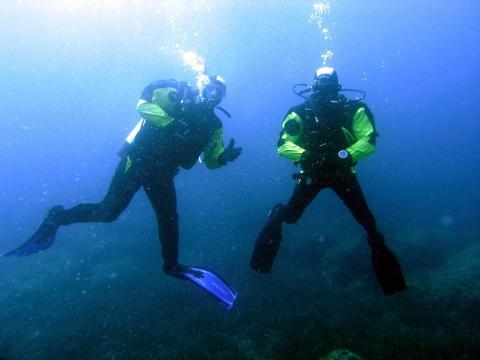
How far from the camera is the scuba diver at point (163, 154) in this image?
454 centimetres


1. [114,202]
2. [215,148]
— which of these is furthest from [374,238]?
[114,202]

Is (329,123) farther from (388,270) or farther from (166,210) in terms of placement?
(166,210)

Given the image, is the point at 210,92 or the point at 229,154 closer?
the point at 210,92

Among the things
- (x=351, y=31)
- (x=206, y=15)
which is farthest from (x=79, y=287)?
(x=351, y=31)

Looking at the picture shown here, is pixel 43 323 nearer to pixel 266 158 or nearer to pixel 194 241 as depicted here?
pixel 194 241

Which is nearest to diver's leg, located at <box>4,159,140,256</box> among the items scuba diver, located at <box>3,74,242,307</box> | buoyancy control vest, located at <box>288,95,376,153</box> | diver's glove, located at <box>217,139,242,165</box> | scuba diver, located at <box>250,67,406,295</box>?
scuba diver, located at <box>3,74,242,307</box>

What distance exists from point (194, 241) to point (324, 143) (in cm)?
1391

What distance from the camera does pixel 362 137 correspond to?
174 inches

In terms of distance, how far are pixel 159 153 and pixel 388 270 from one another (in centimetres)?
376

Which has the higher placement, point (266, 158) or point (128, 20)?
point (128, 20)

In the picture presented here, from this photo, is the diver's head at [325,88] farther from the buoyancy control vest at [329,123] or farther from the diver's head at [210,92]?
the diver's head at [210,92]

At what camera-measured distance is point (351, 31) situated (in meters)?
84.8

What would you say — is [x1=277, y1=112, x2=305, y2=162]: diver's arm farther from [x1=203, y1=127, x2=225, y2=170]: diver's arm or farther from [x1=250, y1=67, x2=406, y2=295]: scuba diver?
[x1=203, y1=127, x2=225, y2=170]: diver's arm

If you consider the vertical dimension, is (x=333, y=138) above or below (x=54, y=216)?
above
